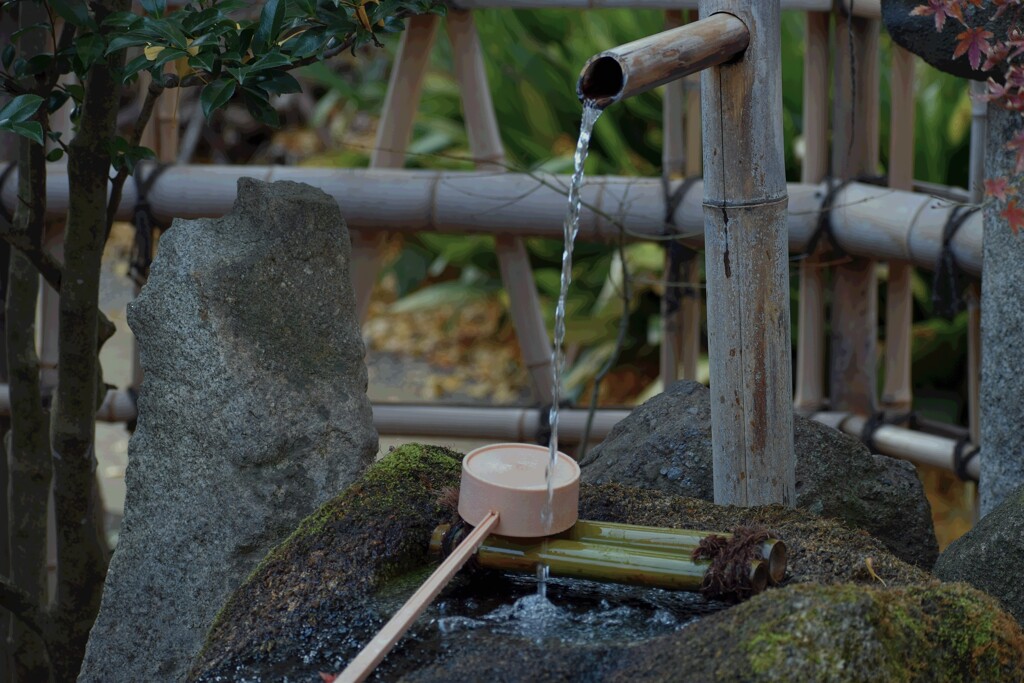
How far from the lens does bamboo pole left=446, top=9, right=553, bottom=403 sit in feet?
11.7

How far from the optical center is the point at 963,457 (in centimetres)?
338

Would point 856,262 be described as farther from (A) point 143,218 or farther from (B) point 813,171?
(A) point 143,218

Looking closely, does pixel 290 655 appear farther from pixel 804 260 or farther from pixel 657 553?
pixel 804 260

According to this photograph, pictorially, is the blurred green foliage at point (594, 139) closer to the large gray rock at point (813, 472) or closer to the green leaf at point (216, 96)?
the large gray rock at point (813, 472)

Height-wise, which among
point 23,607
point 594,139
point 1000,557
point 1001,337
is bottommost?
point 23,607

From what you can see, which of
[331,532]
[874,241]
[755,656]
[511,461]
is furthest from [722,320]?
[874,241]

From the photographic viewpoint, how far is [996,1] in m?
1.78

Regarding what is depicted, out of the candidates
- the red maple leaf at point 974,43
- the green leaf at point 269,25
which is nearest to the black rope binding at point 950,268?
the red maple leaf at point 974,43

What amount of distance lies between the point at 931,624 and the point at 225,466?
1174 millimetres

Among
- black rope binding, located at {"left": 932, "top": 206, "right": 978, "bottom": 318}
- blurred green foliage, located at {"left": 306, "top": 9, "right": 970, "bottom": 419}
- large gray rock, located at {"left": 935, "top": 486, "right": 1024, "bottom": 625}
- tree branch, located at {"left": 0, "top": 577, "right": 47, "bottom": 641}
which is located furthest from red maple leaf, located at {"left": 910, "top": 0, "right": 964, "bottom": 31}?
blurred green foliage, located at {"left": 306, "top": 9, "right": 970, "bottom": 419}

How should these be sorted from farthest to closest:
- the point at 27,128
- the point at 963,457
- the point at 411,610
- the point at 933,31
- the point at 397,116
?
the point at 397,116 → the point at 963,457 → the point at 933,31 → the point at 27,128 → the point at 411,610

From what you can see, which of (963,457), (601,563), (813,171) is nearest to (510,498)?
(601,563)

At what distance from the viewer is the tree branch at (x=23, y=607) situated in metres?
2.46

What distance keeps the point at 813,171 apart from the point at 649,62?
2.12 m
